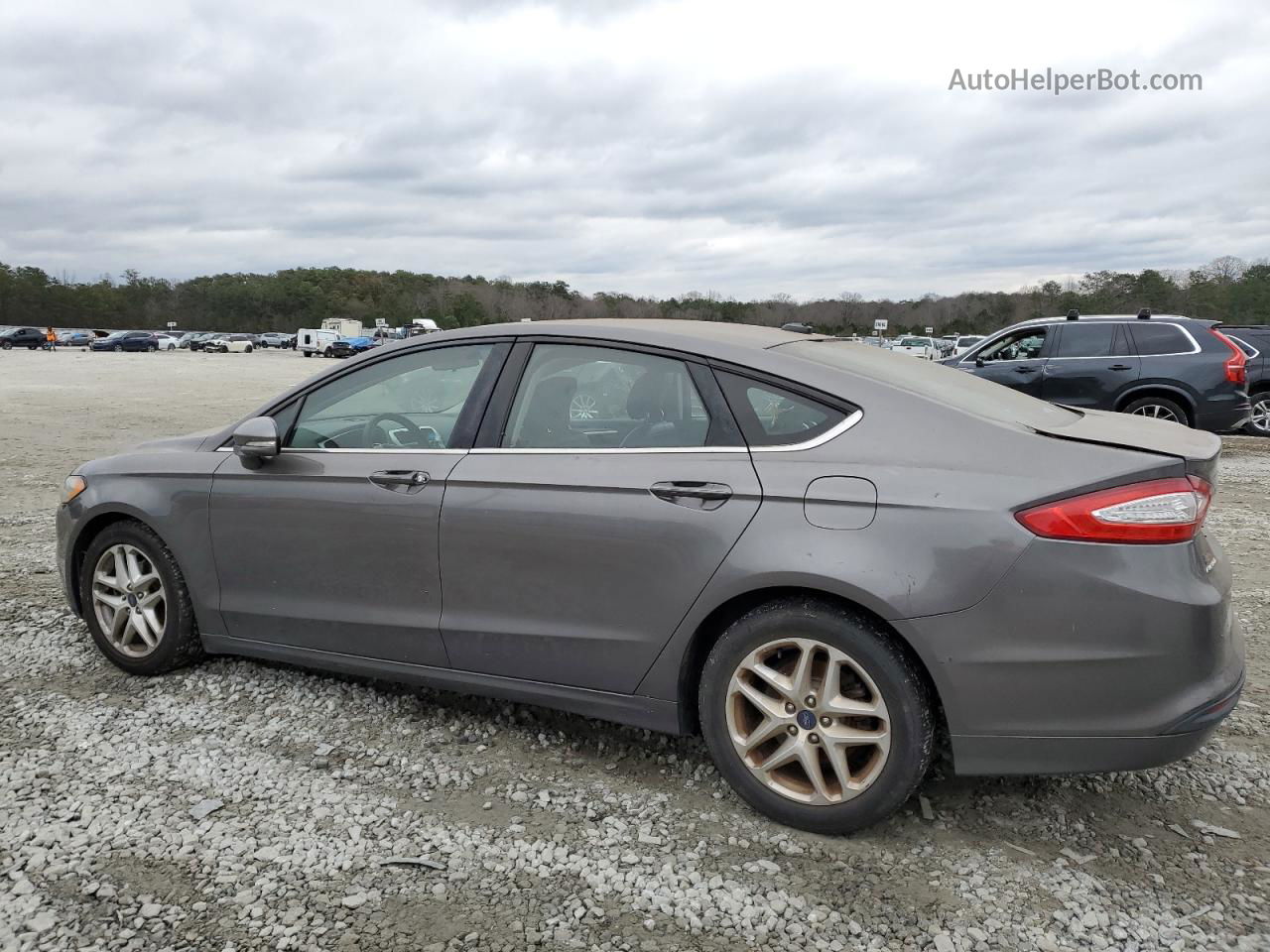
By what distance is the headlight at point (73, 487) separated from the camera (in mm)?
4293

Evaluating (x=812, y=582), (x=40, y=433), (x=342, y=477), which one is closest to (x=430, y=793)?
(x=342, y=477)

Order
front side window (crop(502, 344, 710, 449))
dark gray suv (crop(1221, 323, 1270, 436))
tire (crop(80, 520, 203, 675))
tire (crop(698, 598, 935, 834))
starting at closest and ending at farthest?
tire (crop(698, 598, 935, 834))
front side window (crop(502, 344, 710, 449))
tire (crop(80, 520, 203, 675))
dark gray suv (crop(1221, 323, 1270, 436))

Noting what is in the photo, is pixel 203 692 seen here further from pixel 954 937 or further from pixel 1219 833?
pixel 1219 833

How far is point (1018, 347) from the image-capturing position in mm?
12414

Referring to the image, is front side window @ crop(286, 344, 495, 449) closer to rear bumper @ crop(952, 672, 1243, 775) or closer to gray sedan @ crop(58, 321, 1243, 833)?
gray sedan @ crop(58, 321, 1243, 833)

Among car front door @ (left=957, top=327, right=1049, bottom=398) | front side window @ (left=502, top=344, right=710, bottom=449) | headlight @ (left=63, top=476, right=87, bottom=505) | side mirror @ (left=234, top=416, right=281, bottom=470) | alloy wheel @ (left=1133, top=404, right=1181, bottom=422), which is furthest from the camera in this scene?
car front door @ (left=957, top=327, right=1049, bottom=398)

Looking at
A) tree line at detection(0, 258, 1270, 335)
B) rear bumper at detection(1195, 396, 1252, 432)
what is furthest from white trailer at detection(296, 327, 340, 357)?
rear bumper at detection(1195, 396, 1252, 432)

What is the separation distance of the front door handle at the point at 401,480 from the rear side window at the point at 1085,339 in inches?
413

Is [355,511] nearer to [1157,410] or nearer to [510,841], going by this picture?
[510,841]

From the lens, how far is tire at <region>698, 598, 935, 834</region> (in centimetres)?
272

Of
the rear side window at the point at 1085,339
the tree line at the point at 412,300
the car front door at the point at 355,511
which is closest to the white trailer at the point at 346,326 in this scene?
the tree line at the point at 412,300

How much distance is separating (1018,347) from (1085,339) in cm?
79

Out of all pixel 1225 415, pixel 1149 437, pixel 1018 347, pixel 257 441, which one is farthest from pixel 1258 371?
pixel 257 441

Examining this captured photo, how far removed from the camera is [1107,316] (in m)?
12.0
